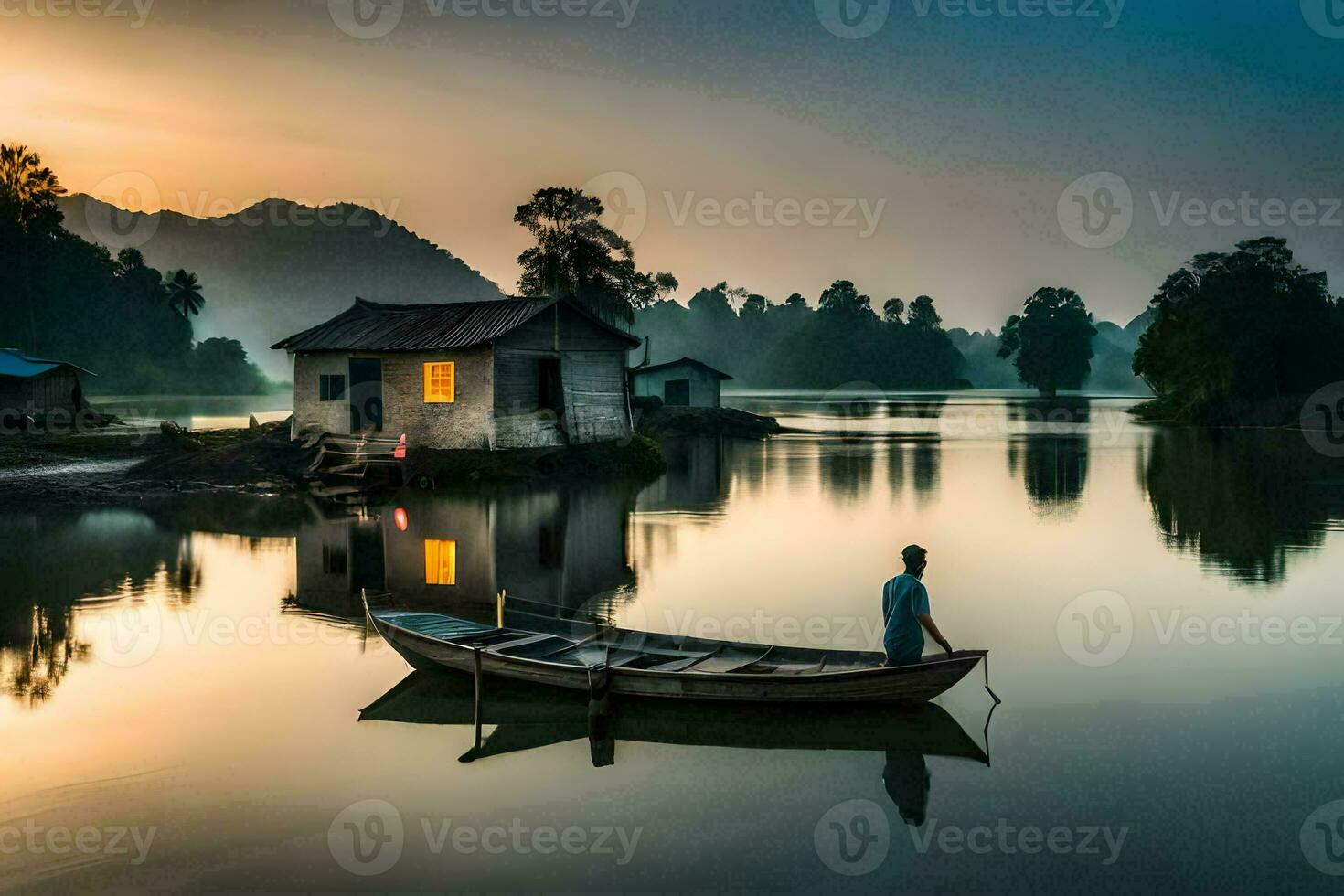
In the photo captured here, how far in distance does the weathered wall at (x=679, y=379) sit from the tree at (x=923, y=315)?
455ft

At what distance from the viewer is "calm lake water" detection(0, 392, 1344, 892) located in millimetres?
8055

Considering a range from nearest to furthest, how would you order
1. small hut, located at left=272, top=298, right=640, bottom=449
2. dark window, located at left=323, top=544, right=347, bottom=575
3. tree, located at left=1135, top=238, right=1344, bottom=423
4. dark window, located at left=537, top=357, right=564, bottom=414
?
dark window, located at left=323, top=544, right=347, bottom=575
small hut, located at left=272, top=298, right=640, bottom=449
dark window, located at left=537, top=357, right=564, bottom=414
tree, located at left=1135, top=238, right=1344, bottom=423

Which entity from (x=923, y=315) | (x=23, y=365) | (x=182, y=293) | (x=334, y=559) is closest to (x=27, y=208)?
(x=182, y=293)

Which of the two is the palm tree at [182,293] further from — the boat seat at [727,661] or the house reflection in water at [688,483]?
the boat seat at [727,661]

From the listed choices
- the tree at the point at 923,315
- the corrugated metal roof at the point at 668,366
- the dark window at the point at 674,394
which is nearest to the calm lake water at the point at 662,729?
the corrugated metal roof at the point at 668,366

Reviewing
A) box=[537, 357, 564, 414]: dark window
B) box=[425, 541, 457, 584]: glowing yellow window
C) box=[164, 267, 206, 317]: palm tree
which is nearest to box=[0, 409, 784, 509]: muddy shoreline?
box=[537, 357, 564, 414]: dark window

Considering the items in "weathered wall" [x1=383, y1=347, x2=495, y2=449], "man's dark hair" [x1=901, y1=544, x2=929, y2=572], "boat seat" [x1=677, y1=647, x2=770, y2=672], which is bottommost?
"boat seat" [x1=677, y1=647, x2=770, y2=672]

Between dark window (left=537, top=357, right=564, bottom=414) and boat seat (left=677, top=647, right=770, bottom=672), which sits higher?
dark window (left=537, top=357, right=564, bottom=414)

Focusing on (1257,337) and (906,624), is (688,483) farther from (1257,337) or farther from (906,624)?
(1257,337)

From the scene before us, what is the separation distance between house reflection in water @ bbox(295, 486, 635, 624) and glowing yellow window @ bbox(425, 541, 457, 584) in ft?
0.06

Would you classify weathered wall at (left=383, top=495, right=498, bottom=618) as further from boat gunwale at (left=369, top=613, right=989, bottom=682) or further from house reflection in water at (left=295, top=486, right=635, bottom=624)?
boat gunwale at (left=369, top=613, right=989, bottom=682)

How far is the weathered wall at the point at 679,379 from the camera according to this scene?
61.5m

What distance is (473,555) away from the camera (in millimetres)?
19984

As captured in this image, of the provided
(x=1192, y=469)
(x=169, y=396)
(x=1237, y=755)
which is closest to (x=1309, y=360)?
(x=1192, y=469)
